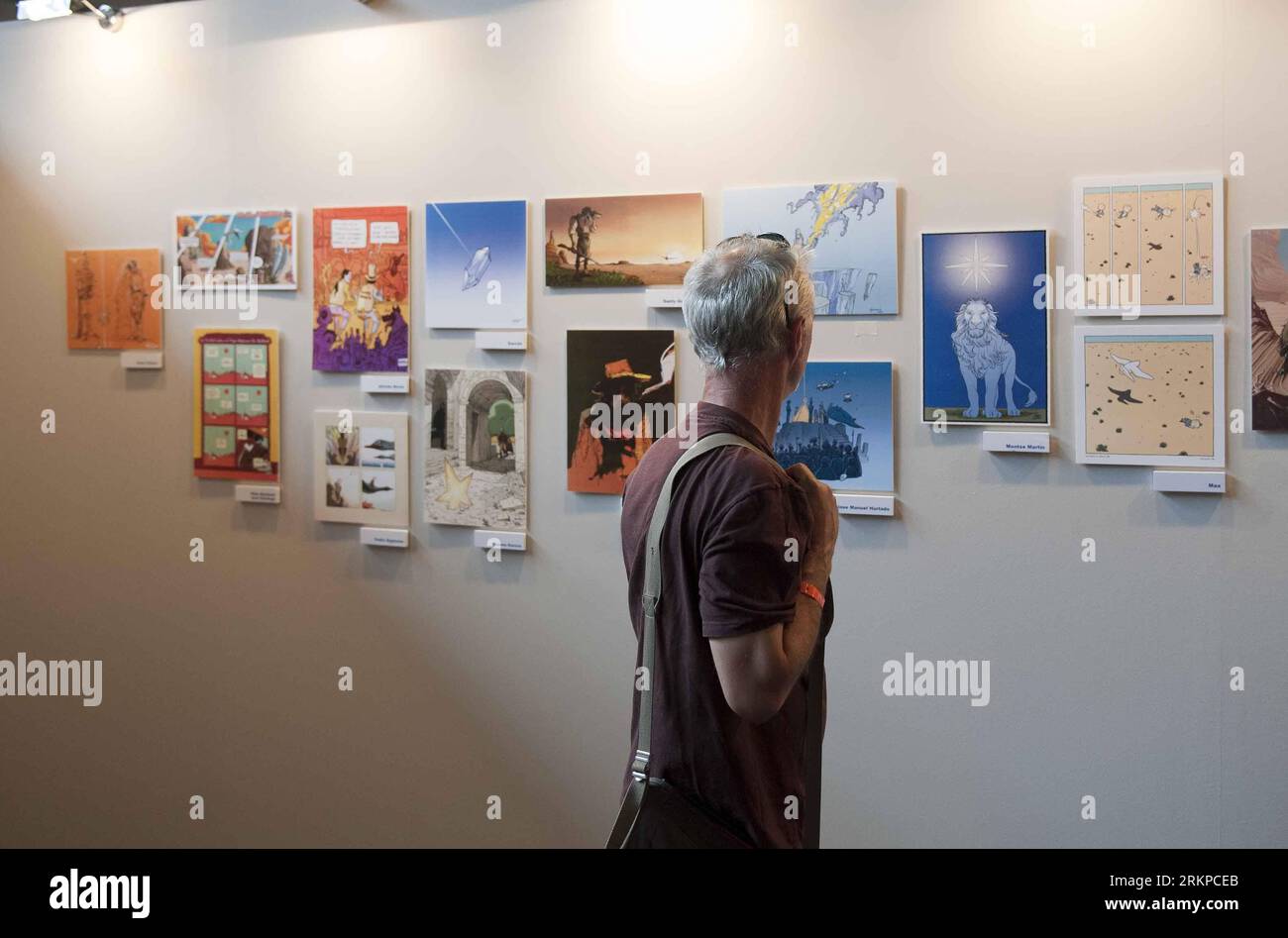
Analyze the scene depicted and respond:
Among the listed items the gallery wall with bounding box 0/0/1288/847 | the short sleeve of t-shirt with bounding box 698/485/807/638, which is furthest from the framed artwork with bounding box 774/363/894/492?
the short sleeve of t-shirt with bounding box 698/485/807/638

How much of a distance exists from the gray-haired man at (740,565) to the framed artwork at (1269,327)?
76.8 inches

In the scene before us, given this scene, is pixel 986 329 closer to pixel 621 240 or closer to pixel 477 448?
pixel 621 240

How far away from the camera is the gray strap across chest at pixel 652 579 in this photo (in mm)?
1960

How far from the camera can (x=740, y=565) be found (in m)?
1.84

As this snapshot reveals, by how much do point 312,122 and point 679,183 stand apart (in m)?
1.54

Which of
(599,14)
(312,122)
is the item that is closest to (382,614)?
(312,122)

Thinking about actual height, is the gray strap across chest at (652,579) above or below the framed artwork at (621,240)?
below

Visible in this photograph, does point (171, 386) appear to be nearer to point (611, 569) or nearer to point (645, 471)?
point (611, 569)

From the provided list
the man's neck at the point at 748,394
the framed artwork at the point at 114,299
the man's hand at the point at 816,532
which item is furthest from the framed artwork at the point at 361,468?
the man's hand at the point at 816,532

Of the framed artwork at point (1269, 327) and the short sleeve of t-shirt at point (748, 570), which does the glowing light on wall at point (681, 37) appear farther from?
the short sleeve of t-shirt at point (748, 570)

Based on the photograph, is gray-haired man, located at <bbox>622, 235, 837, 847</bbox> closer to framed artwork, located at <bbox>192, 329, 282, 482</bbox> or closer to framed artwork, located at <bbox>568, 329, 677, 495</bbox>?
framed artwork, located at <bbox>568, 329, 677, 495</bbox>

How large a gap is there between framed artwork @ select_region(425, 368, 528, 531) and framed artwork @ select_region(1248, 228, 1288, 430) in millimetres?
2431

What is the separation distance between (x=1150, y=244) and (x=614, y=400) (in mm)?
1833

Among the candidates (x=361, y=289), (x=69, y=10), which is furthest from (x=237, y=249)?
(x=69, y=10)
